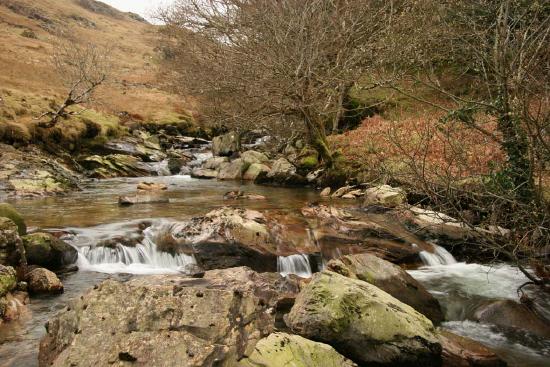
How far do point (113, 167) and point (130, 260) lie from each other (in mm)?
13913

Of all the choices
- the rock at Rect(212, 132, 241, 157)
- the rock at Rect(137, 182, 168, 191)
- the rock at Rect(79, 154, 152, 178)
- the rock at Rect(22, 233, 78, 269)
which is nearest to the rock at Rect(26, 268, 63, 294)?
the rock at Rect(22, 233, 78, 269)

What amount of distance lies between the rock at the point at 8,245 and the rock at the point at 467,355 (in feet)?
20.3

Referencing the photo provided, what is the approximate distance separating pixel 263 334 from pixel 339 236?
212 inches

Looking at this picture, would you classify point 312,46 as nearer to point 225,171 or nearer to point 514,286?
point 225,171

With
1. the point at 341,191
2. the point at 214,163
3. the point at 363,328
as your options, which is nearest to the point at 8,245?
the point at 363,328

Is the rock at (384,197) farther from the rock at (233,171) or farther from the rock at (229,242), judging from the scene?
the rock at (233,171)

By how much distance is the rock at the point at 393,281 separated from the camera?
6781 mm

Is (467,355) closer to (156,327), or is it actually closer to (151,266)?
(156,327)

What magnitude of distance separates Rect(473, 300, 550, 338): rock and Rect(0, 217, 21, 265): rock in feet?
23.0

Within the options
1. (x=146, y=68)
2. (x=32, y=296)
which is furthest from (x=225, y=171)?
(x=146, y=68)

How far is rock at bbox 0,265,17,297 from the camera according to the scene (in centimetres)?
602

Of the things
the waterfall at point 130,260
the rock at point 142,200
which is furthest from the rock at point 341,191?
the waterfall at point 130,260

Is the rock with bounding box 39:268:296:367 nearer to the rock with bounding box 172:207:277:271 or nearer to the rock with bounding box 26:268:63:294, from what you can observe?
the rock with bounding box 26:268:63:294

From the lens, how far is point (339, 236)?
940 centimetres
